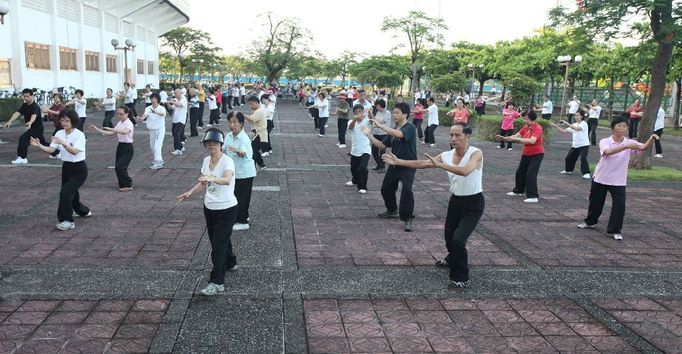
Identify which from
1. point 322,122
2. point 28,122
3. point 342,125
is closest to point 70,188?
point 28,122

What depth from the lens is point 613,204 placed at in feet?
24.3

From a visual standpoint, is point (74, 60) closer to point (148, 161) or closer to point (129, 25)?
point (129, 25)

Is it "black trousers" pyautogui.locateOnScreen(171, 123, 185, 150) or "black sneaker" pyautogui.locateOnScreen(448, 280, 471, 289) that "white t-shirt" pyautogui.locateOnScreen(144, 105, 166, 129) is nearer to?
"black trousers" pyautogui.locateOnScreen(171, 123, 185, 150)

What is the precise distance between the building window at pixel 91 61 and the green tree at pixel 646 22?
2600cm

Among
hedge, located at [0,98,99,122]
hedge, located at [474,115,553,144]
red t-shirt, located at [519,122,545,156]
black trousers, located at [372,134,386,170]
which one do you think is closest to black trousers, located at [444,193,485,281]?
red t-shirt, located at [519,122,545,156]

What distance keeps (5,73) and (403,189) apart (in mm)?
21199

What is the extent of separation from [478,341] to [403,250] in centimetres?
233

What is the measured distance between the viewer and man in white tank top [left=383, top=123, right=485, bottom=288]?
5219mm

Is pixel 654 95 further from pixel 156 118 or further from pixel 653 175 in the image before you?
pixel 156 118

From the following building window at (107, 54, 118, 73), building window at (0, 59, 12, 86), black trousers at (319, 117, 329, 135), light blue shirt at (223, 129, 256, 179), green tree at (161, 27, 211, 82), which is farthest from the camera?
green tree at (161, 27, 211, 82)

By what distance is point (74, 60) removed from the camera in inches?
1136

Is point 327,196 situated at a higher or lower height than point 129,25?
lower

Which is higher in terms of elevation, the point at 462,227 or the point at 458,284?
the point at 462,227

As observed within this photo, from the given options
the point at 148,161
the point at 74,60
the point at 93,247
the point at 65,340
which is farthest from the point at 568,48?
the point at 74,60
